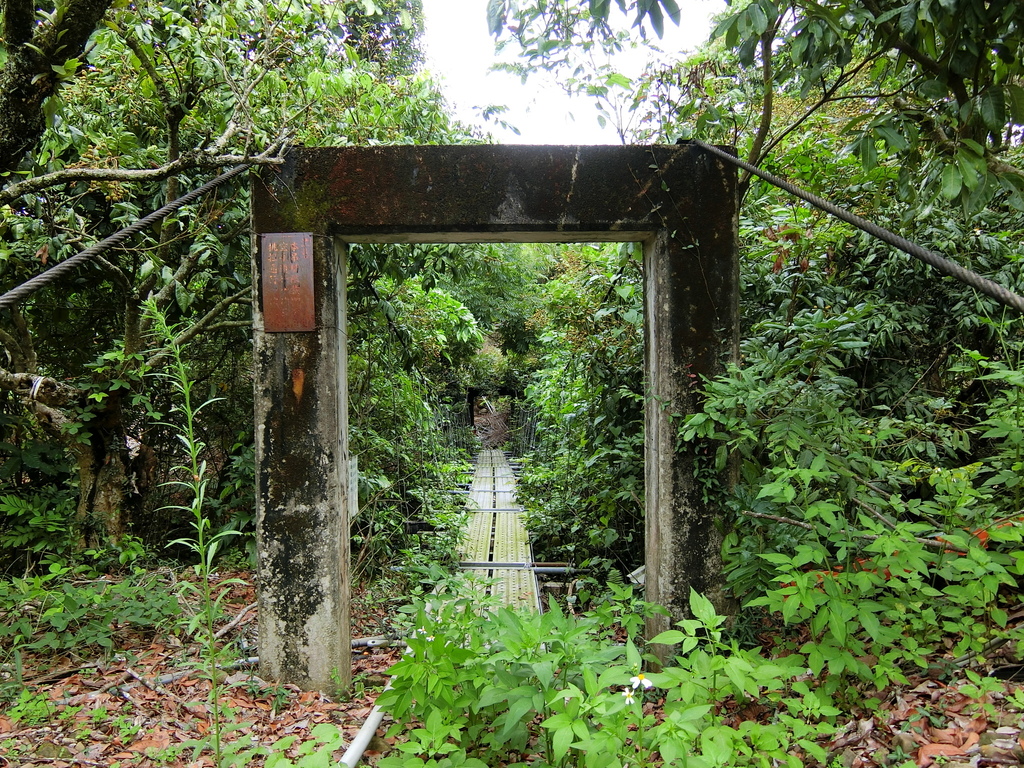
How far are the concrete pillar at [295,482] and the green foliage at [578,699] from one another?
0.72m

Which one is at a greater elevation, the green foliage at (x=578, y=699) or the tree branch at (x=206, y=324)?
the tree branch at (x=206, y=324)

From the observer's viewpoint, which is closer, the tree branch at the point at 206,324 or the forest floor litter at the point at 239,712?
the forest floor litter at the point at 239,712

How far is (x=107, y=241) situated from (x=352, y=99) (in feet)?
8.43

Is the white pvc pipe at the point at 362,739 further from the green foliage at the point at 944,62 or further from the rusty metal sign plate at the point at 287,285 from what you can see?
the green foliage at the point at 944,62

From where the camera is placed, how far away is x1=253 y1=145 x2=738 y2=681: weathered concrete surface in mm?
3057

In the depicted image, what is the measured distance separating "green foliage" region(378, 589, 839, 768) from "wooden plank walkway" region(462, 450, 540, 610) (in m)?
0.83

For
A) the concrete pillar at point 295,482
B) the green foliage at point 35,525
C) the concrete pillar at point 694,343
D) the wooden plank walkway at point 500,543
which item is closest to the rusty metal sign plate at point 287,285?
the concrete pillar at point 295,482

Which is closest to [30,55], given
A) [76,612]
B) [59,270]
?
[59,270]

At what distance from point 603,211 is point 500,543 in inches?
150

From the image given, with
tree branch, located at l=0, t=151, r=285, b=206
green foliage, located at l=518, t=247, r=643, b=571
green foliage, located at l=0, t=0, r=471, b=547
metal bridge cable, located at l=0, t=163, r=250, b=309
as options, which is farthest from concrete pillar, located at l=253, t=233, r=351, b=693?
green foliage, located at l=518, t=247, r=643, b=571

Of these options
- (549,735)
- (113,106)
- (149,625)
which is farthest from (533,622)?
(113,106)

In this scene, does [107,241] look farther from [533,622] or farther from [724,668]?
[724,668]

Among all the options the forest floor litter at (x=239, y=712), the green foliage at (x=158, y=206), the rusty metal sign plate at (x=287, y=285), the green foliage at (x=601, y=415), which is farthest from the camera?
the green foliage at (x=601, y=415)

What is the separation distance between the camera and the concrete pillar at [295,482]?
3061 millimetres
